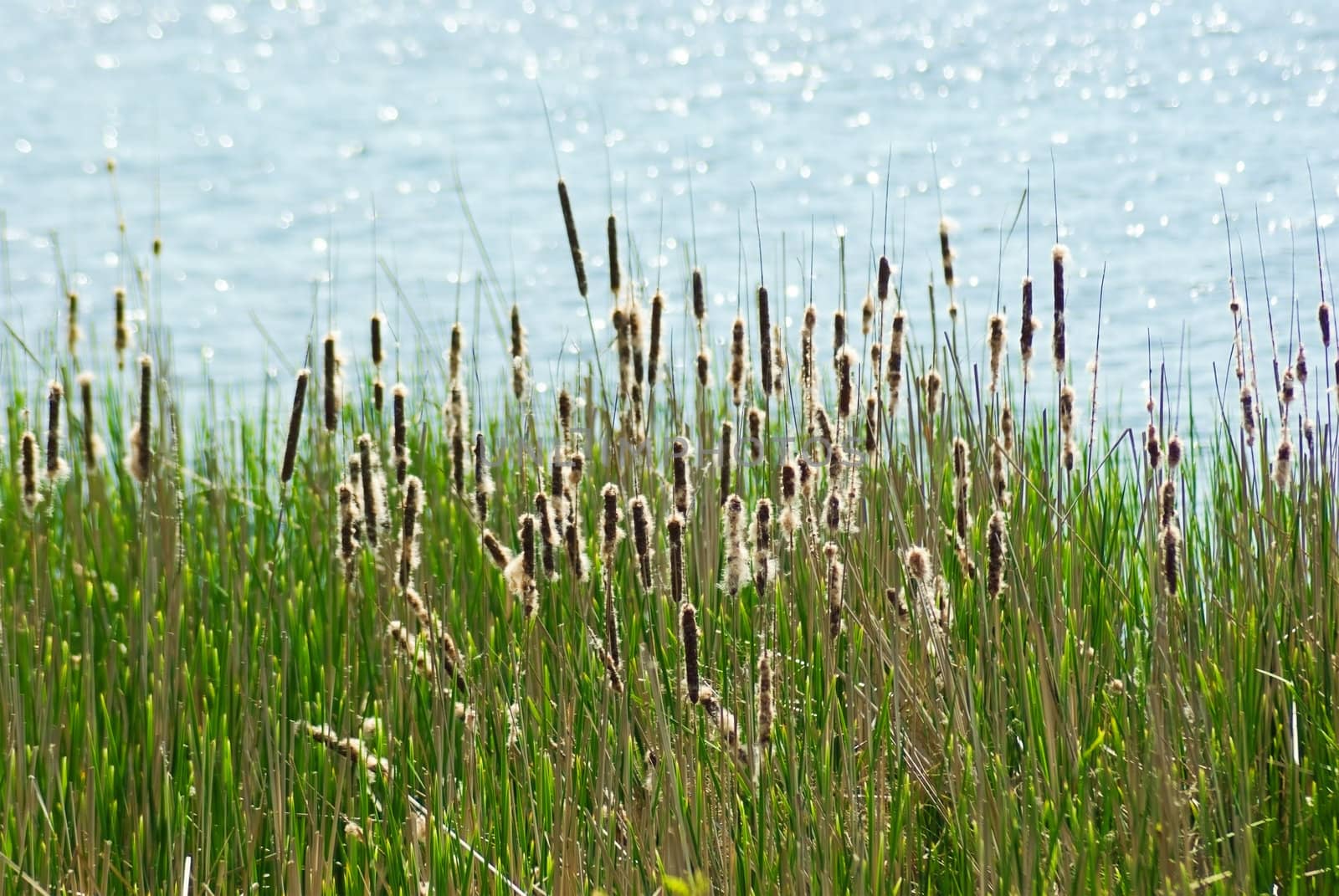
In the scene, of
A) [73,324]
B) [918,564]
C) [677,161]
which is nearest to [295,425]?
[73,324]

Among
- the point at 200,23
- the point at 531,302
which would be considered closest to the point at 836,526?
the point at 531,302

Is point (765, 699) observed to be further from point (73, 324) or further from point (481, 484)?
point (73, 324)

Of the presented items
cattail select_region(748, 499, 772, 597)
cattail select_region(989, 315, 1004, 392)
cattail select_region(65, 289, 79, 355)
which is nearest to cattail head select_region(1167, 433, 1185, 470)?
cattail select_region(989, 315, 1004, 392)

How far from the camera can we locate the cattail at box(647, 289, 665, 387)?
2482 millimetres

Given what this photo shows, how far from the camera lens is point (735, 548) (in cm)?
204

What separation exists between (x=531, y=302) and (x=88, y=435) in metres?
5.72

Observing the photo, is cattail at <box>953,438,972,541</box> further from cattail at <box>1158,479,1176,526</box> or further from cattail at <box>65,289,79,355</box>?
cattail at <box>65,289,79,355</box>

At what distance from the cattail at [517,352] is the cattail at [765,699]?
92 centimetres

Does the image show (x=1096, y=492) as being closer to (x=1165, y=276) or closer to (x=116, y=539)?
(x=116, y=539)

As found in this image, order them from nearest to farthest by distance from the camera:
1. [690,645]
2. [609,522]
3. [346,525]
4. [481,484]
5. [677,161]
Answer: [690,645]
[609,522]
[346,525]
[481,484]
[677,161]

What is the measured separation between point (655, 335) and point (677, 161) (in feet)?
30.5

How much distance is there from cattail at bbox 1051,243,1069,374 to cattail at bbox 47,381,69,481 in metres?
1.47

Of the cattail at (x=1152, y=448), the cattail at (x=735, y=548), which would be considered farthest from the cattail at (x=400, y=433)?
the cattail at (x=1152, y=448)

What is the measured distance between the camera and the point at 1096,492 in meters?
3.66
